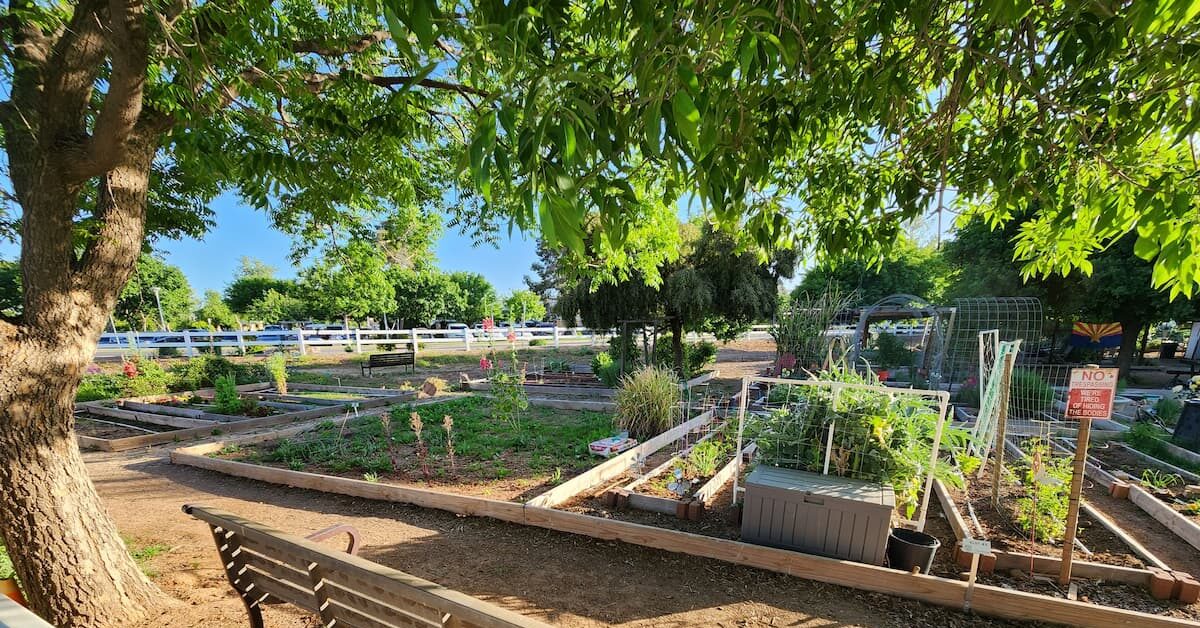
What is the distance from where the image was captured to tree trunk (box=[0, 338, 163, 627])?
219cm

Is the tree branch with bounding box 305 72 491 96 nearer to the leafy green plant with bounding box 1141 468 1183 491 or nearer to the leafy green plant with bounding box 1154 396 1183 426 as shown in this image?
the leafy green plant with bounding box 1141 468 1183 491

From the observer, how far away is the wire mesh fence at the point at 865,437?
3574 mm

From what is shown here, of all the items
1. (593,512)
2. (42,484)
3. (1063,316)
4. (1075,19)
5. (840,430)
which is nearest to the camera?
(1075,19)

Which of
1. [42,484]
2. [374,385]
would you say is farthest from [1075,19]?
[374,385]

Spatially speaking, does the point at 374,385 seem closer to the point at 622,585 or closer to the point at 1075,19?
the point at 622,585

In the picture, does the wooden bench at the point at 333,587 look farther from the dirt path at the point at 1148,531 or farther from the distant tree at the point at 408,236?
the distant tree at the point at 408,236

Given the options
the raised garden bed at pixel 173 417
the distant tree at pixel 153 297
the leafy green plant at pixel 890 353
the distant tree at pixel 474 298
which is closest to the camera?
the raised garden bed at pixel 173 417

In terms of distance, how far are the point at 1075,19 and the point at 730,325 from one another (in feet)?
36.0

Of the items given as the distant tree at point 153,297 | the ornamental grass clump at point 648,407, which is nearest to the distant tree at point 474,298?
the distant tree at point 153,297

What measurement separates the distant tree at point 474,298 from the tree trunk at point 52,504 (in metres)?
47.7

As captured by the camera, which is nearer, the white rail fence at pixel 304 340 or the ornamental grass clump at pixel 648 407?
the ornamental grass clump at pixel 648 407

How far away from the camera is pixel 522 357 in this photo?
2111cm

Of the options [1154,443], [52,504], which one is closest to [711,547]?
[52,504]

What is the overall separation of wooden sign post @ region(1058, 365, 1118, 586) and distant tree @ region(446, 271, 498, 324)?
159ft
